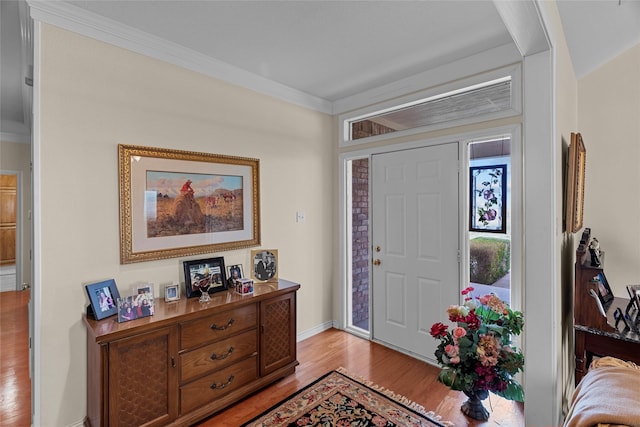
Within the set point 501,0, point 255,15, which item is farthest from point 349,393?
point 255,15

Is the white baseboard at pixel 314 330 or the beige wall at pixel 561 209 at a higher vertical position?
the beige wall at pixel 561 209

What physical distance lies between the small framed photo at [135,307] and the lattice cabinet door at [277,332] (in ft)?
2.56

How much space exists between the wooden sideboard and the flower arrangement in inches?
49.1

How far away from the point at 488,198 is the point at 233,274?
2164 mm

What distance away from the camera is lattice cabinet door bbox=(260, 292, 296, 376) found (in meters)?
2.42

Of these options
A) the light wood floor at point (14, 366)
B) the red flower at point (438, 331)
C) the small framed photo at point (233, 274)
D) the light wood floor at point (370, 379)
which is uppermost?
the small framed photo at point (233, 274)

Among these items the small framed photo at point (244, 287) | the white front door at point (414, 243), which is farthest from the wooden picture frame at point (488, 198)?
the small framed photo at point (244, 287)

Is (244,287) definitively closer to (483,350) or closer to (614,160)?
(483,350)

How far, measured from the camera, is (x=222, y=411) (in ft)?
7.06

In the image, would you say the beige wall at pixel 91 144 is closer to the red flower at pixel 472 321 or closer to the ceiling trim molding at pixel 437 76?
the ceiling trim molding at pixel 437 76

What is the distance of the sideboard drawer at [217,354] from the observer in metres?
1.99

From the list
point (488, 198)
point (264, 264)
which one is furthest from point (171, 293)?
point (488, 198)

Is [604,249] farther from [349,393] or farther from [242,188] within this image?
[242,188]

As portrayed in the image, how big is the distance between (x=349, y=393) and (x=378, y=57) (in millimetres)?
2597
